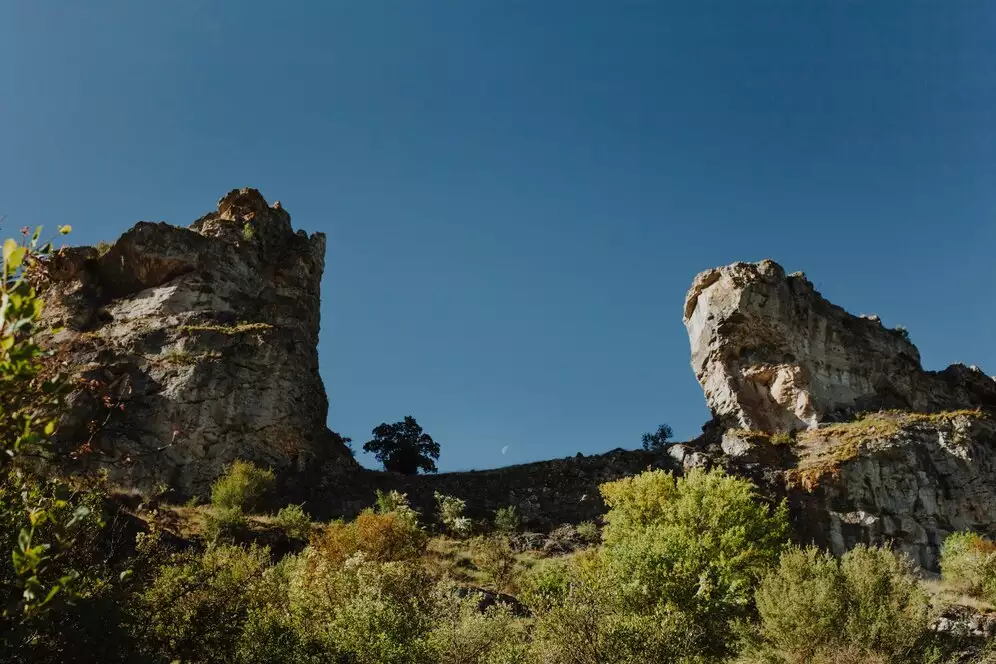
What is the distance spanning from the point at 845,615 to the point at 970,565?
50.2 ft

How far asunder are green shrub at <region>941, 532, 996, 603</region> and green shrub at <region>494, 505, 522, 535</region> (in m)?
18.5

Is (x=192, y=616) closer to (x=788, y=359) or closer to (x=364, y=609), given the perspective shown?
(x=364, y=609)

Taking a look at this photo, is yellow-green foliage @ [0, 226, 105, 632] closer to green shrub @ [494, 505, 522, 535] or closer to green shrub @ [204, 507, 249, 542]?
green shrub @ [204, 507, 249, 542]

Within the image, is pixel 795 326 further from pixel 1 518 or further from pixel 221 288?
pixel 1 518

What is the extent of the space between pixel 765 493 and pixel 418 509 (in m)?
17.9

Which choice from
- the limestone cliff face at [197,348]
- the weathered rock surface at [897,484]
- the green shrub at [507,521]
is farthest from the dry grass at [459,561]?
the weathered rock surface at [897,484]

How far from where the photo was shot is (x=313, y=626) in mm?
13945

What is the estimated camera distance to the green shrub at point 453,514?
31625mm

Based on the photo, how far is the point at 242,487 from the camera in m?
29.4

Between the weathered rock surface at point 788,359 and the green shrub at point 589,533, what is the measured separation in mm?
12361

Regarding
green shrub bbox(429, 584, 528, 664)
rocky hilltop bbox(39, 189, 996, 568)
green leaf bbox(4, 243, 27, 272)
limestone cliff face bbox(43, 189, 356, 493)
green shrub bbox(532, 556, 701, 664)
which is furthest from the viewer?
Answer: rocky hilltop bbox(39, 189, 996, 568)

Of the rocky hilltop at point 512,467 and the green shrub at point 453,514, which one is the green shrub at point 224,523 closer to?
the rocky hilltop at point 512,467

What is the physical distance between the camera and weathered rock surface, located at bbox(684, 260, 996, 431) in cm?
3894

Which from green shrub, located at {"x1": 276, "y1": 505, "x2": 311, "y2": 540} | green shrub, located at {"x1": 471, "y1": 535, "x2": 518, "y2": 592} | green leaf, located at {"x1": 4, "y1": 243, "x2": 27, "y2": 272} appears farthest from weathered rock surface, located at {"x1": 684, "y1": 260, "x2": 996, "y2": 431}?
green leaf, located at {"x1": 4, "y1": 243, "x2": 27, "y2": 272}
